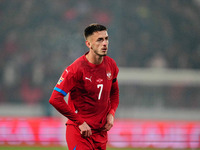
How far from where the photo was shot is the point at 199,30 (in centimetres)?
1969

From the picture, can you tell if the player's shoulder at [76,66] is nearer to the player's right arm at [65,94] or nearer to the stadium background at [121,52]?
the player's right arm at [65,94]

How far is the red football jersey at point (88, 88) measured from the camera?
14.2 feet

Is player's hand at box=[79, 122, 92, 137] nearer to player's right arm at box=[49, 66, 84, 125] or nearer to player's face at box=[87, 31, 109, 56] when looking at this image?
player's right arm at box=[49, 66, 84, 125]

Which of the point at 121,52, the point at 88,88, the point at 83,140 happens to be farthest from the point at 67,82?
the point at 121,52

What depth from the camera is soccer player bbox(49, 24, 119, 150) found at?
4.30m

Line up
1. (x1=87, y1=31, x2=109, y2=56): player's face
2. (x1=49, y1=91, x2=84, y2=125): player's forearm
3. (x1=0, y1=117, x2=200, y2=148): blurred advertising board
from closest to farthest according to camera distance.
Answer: (x1=49, y1=91, x2=84, y2=125): player's forearm < (x1=87, y1=31, x2=109, y2=56): player's face < (x1=0, y1=117, x2=200, y2=148): blurred advertising board

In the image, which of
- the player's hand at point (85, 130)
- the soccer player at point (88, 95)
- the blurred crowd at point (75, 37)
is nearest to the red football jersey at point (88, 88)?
the soccer player at point (88, 95)

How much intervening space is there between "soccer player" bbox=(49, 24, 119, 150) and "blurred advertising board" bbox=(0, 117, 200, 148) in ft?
23.5

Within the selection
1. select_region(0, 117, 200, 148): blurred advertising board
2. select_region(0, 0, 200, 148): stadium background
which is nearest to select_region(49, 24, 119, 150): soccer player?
select_region(0, 117, 200, 148): blurred advertising board

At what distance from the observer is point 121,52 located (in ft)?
59.6

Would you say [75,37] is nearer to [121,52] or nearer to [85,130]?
[121,52]

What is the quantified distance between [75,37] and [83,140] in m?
14.9

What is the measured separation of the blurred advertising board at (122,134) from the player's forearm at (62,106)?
24.2ft

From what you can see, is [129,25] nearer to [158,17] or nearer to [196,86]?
[158,17]
